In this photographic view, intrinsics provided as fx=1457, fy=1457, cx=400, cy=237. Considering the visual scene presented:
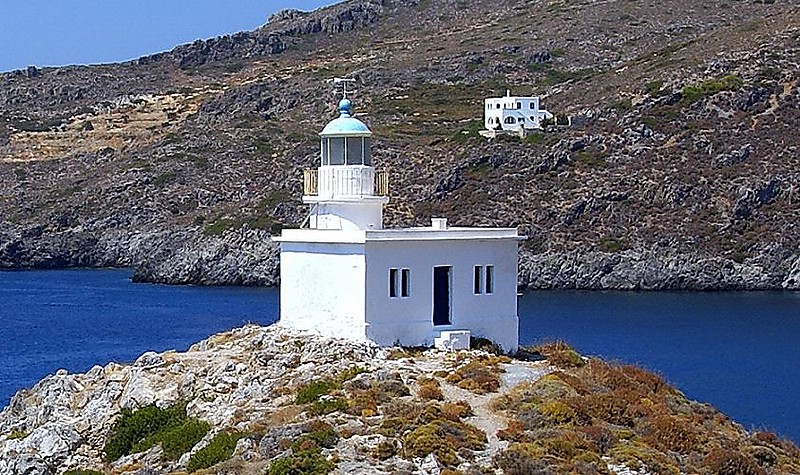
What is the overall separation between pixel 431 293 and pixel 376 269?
1304 mm

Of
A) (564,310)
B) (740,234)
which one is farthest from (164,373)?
(740,234)

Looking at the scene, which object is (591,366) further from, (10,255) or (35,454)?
(10,255)

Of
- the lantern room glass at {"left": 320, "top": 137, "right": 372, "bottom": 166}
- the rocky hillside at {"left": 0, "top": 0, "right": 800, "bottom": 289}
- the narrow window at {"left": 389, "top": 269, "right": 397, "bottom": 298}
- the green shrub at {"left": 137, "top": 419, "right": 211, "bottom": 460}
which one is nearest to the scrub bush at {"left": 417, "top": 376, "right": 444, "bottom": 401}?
the narrow window at {"left": 389, "top": 269, "right": 397, "bottom": 298}

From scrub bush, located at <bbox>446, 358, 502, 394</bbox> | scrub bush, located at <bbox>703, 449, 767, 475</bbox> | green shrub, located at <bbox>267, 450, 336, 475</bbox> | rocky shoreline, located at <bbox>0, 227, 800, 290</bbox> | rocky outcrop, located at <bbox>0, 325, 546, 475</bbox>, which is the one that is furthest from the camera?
rocky shoreline, located at <bbox>0, 227, 800, 290</bbox>

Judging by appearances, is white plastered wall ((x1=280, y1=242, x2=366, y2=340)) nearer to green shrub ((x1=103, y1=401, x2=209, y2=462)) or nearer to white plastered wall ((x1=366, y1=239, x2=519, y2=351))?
white plastered wall ((x1=366, y1=239, x2=519, y2=351))

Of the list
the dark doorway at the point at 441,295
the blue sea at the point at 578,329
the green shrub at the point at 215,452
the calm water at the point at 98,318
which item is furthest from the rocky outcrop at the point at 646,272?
the green shrub at the point at 215,452

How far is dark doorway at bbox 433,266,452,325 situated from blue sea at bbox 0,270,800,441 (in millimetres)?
15171

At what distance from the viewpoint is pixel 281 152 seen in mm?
128875

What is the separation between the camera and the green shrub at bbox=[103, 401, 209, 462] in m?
22.8

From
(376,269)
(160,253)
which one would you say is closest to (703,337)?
(376,269)

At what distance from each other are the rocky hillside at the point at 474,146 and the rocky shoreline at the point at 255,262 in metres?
0.16

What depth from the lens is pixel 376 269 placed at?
80.9 ft

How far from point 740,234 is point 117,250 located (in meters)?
54.6

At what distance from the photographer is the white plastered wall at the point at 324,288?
81.3ft
